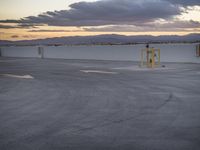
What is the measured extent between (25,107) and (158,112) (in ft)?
13.7

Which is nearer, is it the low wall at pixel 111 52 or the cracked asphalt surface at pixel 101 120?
the cracked asphalt surface at pixel 101 120

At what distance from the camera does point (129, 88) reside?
559 inches

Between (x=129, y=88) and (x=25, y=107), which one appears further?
(x=129, y=88)

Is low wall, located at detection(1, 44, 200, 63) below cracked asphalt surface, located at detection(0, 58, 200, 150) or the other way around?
the other way around

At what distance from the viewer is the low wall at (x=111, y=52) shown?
108ft

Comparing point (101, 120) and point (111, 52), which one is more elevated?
point (111, 52)

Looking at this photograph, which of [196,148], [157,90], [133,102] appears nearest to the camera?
[196,148]

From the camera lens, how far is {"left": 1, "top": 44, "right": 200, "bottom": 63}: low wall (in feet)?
108

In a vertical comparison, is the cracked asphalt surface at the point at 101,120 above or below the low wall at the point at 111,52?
below

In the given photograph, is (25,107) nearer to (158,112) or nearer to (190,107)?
(158,112)

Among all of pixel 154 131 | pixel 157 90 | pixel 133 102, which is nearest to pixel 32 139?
pixel 154 131

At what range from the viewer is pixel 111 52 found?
41.3 metres

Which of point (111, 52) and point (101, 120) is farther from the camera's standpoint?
A: point (111, 52)

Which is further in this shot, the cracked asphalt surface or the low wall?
the low wall
